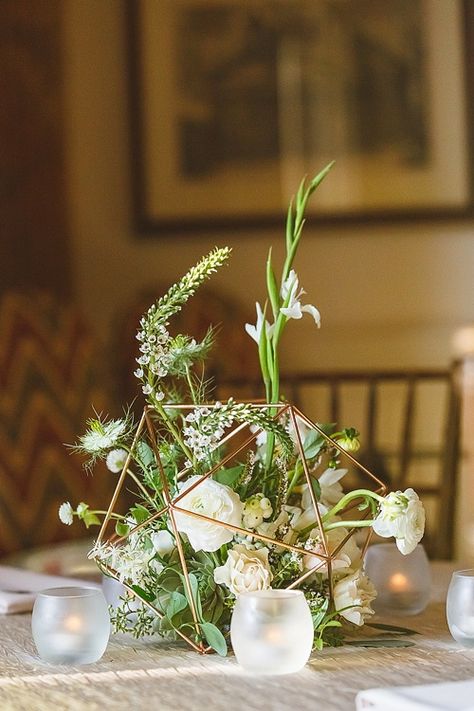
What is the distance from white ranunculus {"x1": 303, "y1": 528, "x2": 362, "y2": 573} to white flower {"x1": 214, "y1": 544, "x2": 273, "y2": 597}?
0.04m

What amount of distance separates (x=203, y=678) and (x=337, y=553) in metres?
0.17

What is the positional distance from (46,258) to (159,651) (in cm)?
210

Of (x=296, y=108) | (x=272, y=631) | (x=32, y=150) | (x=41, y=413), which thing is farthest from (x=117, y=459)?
(x=296, y=108)


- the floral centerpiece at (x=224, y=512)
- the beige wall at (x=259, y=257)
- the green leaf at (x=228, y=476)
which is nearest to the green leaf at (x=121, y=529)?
the floral centerpiece at (x=224, y=512)

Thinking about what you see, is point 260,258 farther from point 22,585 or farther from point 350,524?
point 350,524

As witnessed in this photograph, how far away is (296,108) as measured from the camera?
10.4ft

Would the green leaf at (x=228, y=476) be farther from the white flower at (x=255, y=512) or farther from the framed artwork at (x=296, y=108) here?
the framed artwork at (x=296, y=108)

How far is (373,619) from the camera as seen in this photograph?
1231mm

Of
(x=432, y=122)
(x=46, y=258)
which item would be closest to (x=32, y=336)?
(x=46, y=258)

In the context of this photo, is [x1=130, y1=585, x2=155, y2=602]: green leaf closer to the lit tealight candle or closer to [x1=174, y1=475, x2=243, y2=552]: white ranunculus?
[x1=174, y1=475, x2=243, y2=552]: white ranunculus

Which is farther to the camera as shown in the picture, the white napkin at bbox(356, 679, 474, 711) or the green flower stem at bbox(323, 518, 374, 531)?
the green flower stem at bbox(323, 518, 374, 531)

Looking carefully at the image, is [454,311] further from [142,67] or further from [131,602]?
[131,602]

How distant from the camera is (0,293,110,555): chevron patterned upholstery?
2502 millimetres

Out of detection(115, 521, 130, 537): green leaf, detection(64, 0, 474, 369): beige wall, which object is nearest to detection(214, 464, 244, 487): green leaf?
detection(115, 521, 130, 537): green leaf
